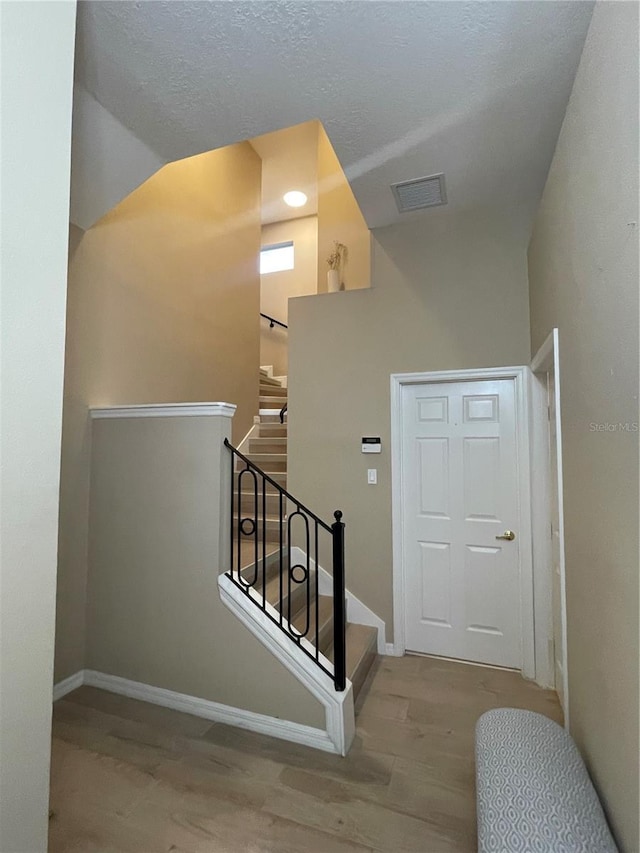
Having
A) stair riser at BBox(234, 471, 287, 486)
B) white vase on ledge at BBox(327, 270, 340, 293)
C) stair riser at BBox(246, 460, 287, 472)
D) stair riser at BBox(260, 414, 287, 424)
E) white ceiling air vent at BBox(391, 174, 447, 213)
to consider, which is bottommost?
stair riser at BBox(234, 471, 287, 486)

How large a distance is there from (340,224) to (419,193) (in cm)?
142

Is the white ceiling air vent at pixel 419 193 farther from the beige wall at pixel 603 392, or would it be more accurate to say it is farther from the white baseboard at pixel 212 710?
the white baseboard at pixel 212 710

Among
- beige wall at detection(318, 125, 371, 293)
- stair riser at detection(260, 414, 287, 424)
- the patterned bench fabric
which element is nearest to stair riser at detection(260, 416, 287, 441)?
stair riser at detection(260, 414, 287, 424)

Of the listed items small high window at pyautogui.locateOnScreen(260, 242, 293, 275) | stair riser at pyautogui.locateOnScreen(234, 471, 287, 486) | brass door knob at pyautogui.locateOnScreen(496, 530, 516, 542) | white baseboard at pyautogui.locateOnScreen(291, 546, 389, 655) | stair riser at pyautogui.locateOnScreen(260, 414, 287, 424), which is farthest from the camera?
small high window at pyautogui.locateOnScreen(260, 242, 293, 275)

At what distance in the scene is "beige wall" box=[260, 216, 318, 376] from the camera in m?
6.21

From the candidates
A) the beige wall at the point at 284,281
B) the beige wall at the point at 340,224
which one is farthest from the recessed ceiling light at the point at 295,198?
the beige wall at the point at 340,224

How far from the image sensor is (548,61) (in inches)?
65.7

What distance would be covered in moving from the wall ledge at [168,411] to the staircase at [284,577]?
15.8 inches

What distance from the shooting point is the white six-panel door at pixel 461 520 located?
9.10 ft

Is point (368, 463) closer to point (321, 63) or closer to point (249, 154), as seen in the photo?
point (321, 63)

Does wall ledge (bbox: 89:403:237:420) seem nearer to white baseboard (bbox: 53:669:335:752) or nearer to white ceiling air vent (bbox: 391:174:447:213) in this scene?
white baseboard (bbox: 53:669:335:752)

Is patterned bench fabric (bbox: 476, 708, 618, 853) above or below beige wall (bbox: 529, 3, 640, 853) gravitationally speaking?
below

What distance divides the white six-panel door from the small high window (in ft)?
14.0

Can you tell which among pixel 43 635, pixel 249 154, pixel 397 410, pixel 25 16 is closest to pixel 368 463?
pixel 397 410
